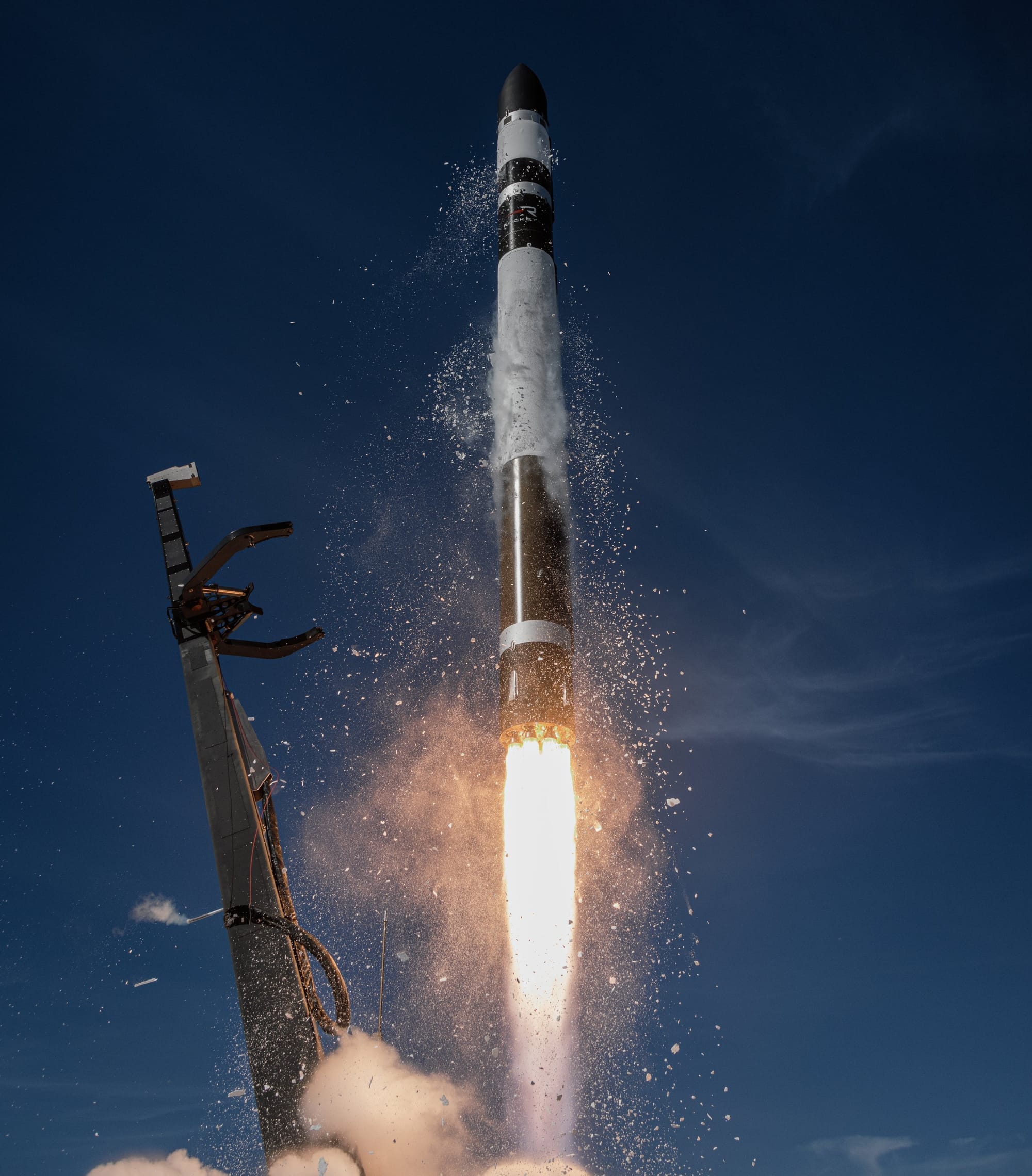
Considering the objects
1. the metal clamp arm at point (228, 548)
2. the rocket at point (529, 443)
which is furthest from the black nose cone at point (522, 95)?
the metal clamp arm at point (228, 548)

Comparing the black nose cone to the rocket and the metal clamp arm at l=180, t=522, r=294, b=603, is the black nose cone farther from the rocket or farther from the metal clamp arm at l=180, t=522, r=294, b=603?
the metal clamp arm at l=180, t=522, r=294, b=603

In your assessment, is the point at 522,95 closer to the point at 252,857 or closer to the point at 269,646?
the point at 269,646

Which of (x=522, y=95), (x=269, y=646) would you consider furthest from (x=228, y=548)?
(x=522, y=95)

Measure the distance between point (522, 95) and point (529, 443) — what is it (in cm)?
944

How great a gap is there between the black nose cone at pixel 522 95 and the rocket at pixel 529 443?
1.1 inches

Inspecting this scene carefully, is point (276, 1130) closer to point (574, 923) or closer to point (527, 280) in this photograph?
point (574, 923)

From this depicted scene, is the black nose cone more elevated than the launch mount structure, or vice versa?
the black nose cone

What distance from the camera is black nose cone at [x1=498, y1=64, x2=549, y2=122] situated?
23.5m

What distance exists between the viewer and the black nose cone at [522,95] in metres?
23.5

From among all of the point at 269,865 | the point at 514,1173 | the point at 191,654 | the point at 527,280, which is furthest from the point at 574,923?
the point at 527,280

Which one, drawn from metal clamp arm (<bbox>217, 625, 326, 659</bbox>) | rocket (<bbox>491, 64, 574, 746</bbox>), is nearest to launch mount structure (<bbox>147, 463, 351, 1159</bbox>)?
metal clamp arm (<bbox>217, 625, 326, 659</bbox>)

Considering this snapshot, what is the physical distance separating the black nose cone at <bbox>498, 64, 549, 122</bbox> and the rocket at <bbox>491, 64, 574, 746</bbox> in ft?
0.09

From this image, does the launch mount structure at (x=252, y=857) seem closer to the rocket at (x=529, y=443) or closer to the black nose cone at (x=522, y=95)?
the rocket at (x=529, y=443)

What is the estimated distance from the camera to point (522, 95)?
23.5 metres
